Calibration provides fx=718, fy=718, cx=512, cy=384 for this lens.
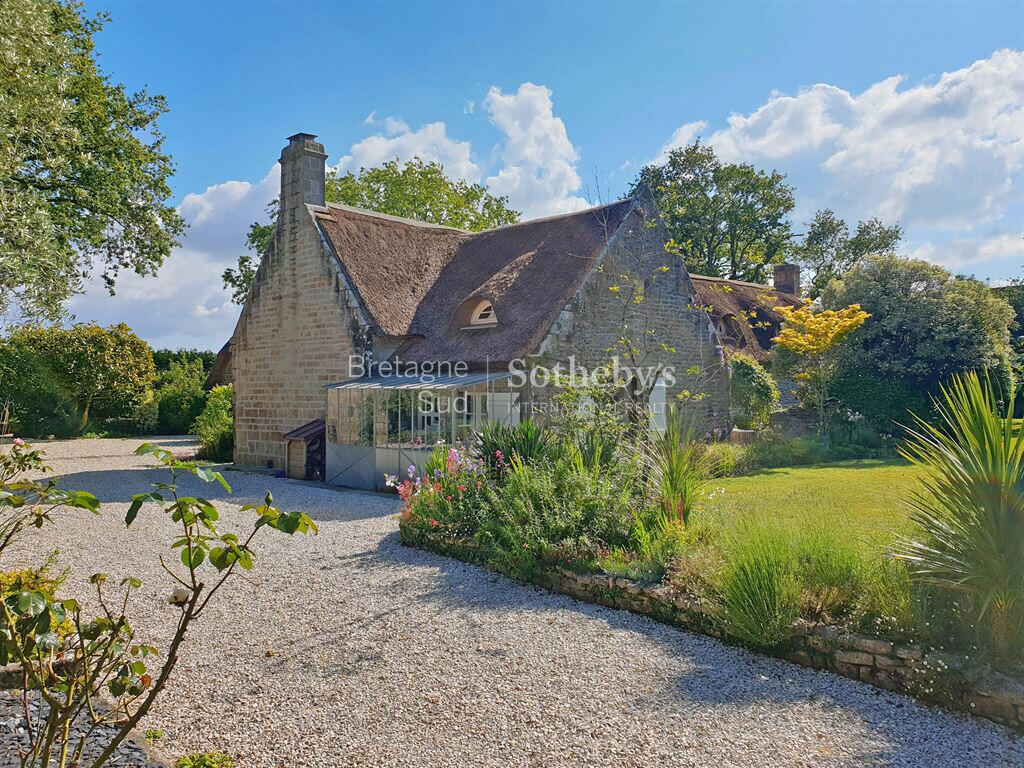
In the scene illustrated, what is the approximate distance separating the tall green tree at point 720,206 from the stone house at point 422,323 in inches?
834

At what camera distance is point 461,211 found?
34719 mm

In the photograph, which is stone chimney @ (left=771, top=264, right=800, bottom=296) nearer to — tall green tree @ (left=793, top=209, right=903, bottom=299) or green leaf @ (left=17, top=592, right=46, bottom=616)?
tall green tree @ (left=793, top=209, right=903, bottom=299)

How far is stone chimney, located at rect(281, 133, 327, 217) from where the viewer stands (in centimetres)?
1764

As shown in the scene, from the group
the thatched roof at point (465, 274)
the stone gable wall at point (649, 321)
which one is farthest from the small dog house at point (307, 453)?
the stone gable wall at point (649, 321)

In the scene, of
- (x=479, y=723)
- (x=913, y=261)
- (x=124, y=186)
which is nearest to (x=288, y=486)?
(x=124, y=186)

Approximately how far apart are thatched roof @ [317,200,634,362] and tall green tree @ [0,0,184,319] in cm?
461

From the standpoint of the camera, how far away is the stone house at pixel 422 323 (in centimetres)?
1382

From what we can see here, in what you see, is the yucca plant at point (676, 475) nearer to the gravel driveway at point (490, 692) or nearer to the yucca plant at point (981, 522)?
the gravel driveway at point (490, 692)

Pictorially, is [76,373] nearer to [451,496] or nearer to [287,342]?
[287,342]

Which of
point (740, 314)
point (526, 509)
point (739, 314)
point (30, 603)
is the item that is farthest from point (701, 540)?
point (739, 314)

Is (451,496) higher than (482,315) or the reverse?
the reverse

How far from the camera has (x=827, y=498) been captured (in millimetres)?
11148

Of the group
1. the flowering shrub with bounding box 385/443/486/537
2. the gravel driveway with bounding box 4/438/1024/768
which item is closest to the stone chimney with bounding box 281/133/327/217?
the flowering shrub with bounding box 385/443/486/537

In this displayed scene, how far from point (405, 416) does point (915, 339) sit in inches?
612
